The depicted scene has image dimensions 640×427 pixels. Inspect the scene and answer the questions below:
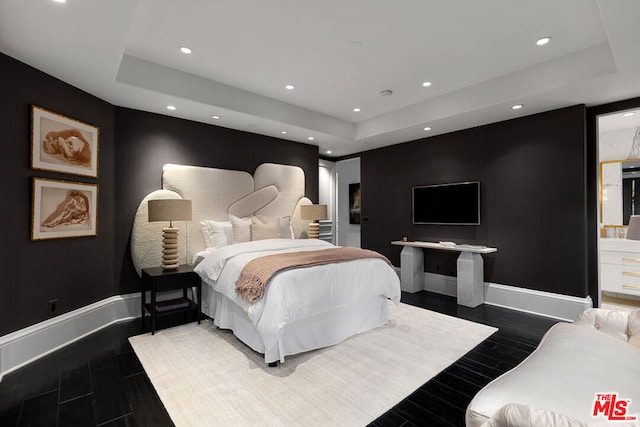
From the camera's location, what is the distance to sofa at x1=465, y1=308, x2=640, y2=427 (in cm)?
87

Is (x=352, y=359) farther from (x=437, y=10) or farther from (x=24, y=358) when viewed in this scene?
(x=437, y=10)

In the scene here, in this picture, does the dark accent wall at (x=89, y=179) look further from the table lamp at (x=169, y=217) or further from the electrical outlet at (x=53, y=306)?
the table lamp at (x=169, y=217)

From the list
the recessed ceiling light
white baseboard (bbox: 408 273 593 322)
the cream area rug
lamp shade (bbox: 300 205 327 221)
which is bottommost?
the cream area rug

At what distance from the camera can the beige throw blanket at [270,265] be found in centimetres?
268

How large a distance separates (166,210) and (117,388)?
182 centimetres

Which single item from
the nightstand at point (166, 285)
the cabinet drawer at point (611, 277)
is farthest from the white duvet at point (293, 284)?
the cabinet drawer at point (611, 277)

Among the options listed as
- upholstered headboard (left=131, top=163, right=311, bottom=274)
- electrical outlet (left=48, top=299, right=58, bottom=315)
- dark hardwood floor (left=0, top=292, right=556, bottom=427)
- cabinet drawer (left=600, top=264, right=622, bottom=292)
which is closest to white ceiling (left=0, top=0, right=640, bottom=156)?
upholstered headboard (left=131, top=163, right=311, bottom=274)

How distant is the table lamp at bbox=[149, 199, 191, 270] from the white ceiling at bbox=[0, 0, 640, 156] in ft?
4.00

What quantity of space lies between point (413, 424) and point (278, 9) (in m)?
3.15

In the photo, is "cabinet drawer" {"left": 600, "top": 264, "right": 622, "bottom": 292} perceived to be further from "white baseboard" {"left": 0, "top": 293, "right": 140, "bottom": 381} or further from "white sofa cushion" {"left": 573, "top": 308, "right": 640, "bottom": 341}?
"white baseboard" {"left": 0, "top": 293, "right": 140, "bottom": 381}

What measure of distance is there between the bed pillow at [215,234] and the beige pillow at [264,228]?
0.36 meters

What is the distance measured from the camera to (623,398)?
107 centimetres

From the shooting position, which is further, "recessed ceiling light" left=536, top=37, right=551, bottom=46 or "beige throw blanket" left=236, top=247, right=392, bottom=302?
"recessed ceiling light" left=536, top=37, right=551, bottom=46

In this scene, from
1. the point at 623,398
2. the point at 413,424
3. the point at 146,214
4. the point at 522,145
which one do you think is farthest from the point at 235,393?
the point at 522,145
